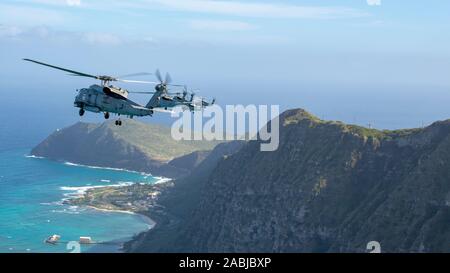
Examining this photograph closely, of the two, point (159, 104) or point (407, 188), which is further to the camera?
point (407, 188)

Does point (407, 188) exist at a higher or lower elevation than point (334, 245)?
higher

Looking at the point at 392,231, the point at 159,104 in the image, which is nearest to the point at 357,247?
the point at 392,231
